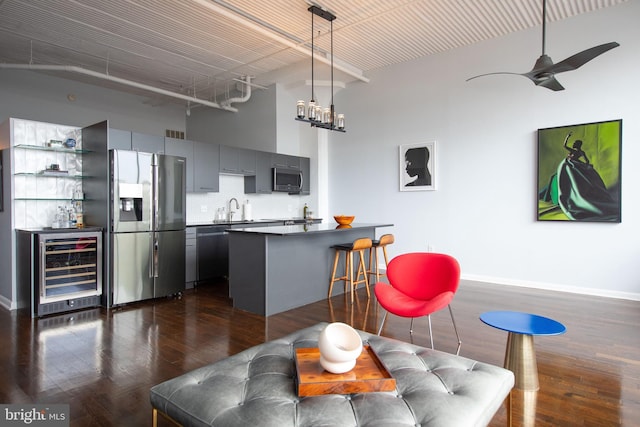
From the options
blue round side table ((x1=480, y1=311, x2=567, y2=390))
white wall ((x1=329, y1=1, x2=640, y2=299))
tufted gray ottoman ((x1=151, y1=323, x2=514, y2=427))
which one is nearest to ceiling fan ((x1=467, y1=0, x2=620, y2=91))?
white wall ((x1=329, y1=1, x2=640, y2=299))

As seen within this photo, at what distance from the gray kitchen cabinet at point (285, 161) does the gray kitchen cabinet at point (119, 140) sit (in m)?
2.77

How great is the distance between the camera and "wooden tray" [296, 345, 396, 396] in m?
1.53

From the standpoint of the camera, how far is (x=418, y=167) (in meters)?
6.45

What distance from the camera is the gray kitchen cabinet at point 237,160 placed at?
21.1ft

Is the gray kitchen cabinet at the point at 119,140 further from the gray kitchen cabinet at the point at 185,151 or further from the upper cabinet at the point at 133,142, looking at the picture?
the gray kitchen cabinet at the point at 185,151

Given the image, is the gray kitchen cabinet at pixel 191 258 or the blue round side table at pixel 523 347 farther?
the gray kitchen cabinet at pixel 191 258

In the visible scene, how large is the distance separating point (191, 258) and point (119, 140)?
1870 millimetres

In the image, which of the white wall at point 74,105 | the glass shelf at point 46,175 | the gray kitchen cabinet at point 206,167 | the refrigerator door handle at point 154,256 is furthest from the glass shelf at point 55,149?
the white wall at point 74,105

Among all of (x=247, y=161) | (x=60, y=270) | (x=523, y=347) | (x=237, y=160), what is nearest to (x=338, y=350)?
(x=523, y=347)

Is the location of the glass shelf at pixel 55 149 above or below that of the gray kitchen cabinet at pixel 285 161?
below

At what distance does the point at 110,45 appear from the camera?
5949mm

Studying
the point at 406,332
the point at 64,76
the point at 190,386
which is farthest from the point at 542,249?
the point at 64,76

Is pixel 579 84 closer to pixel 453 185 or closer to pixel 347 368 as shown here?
pixel 453 185

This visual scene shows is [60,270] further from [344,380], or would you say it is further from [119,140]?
[344,380]
